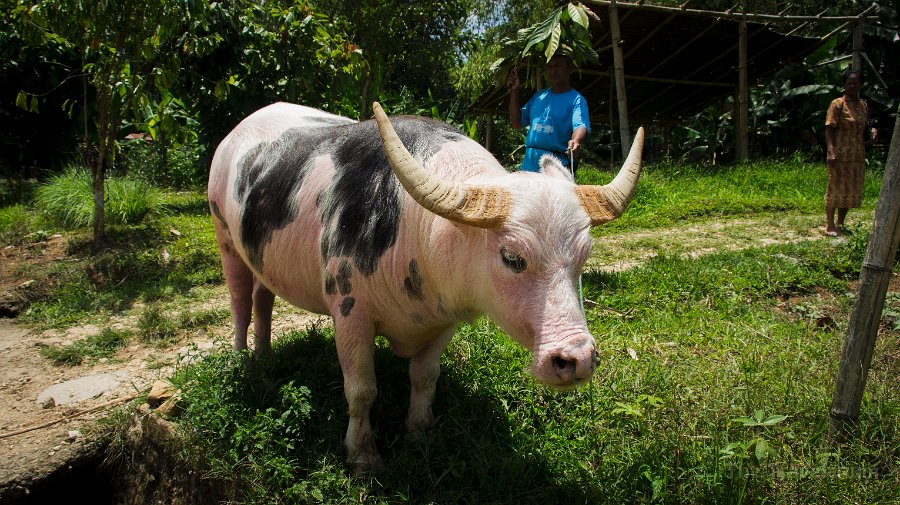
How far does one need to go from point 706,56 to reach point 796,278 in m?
7.13

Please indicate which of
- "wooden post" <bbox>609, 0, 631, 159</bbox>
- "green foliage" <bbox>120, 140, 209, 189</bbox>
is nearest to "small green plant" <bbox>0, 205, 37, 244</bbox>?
"green foliage" <bbox>120, 140, 209, 189</bbox>

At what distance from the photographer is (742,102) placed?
10.2 m

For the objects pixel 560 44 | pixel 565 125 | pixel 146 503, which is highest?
pixel 560 44

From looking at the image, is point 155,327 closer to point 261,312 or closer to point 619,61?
point 261,312

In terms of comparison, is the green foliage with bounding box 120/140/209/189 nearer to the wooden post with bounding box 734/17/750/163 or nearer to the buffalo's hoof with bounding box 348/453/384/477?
the wooden post with bounding box 734/17/750/163

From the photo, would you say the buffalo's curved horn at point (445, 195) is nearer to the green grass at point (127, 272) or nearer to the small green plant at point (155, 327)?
the small green plant at point (155, 327)

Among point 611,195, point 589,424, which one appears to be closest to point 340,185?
point 611,195

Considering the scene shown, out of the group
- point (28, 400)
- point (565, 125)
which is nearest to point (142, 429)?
point (28, 400)

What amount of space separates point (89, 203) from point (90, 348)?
4449mm

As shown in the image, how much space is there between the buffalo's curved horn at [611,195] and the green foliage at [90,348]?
12.3ft

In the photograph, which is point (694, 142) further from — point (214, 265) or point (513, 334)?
point (513, 334)

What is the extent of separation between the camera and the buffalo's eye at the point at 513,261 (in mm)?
1994

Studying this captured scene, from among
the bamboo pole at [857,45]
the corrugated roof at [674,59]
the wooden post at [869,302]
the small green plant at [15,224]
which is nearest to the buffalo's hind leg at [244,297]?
the wooden post at [869,302]

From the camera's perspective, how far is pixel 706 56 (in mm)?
10438
